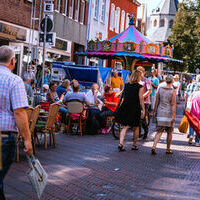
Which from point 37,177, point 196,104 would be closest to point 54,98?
point 196,104

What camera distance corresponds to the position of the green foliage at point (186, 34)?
53.8 m

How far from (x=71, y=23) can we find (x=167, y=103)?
19.7 m

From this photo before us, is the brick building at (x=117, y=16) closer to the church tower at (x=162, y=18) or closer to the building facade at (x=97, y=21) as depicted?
the building facade at (x=97, y=21)

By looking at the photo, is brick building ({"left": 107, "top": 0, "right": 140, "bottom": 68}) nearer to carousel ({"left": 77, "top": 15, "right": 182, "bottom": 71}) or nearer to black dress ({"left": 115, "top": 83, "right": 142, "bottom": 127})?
carousel ({"left": 77, "top": 15, "right": 182, "bottom": 71})

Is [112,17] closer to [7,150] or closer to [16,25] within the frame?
[16,25]

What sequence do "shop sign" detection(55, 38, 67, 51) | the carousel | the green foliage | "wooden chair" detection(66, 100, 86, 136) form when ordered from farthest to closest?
the green foliage, "shop sign" detection(55, 38, 67, 51), the carousel, "wooden chair" detection(66, 100, 86, 136)

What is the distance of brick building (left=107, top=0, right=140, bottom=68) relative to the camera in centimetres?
4051

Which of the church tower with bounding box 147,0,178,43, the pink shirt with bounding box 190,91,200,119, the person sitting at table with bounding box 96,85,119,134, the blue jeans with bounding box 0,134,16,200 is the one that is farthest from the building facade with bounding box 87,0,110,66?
the church tower with bounding box 147,0,178,43

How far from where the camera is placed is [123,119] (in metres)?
10.6

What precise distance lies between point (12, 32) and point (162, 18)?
12069 centimetres

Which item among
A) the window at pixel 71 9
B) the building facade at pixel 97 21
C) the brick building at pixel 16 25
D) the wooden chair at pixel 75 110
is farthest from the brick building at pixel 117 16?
the wooden chair at pixel 75 110

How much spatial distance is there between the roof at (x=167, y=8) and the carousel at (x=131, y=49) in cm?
11338

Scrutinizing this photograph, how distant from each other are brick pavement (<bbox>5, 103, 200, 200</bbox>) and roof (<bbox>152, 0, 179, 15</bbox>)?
129 m

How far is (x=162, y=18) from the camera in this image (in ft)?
451
